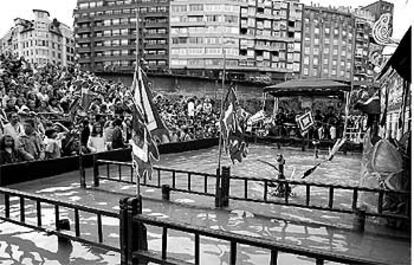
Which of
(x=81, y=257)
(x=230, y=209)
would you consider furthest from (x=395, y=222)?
(x=81, y=257)

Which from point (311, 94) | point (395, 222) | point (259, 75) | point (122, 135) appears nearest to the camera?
point (395, 222)

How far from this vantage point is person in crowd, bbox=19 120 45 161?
8992 mm

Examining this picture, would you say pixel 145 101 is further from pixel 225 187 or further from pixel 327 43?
pixel 327 43

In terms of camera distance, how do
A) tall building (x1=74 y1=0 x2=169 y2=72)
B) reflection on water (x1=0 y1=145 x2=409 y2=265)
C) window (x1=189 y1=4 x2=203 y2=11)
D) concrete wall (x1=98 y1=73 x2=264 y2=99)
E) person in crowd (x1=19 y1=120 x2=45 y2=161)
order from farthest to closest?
tall building (x1=74 y1=0 x2=169 y2=72) < window (x1=189 y1=4 x2=203 y2=11) < concrete wall (x1=98 y1=73 x2=264 y2=99) < person in crowd (x1=19 y1=120 x2=45 y2=161) < reflection on water (x1=0 y1=145 x2=409 y2=265)

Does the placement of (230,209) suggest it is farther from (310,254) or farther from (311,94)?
(311,94)

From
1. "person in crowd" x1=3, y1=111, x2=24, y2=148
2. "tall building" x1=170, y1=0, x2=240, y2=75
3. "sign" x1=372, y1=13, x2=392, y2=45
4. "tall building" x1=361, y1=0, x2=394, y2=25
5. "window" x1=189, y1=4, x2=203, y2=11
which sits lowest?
"person in crowd" x1=3, y1=111, x2=24, y2=148

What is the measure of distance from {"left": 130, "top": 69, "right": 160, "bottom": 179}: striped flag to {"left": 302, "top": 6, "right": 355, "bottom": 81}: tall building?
78.9 m

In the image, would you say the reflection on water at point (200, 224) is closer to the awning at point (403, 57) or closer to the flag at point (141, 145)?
the flag at point (141, 145)

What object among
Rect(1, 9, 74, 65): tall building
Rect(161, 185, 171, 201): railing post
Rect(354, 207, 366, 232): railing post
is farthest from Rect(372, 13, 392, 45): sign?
Rect(1, 9, 74, 65): tall building

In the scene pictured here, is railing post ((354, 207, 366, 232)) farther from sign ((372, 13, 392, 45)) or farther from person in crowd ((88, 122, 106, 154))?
person in crowd ((88, 122, 106, 154))

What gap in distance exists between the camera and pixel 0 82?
43.6 feet

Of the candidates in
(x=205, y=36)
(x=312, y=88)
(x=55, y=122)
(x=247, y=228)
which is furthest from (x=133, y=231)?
(x=205, y=36)

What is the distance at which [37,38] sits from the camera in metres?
85.3

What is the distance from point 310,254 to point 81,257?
3.16 metres
